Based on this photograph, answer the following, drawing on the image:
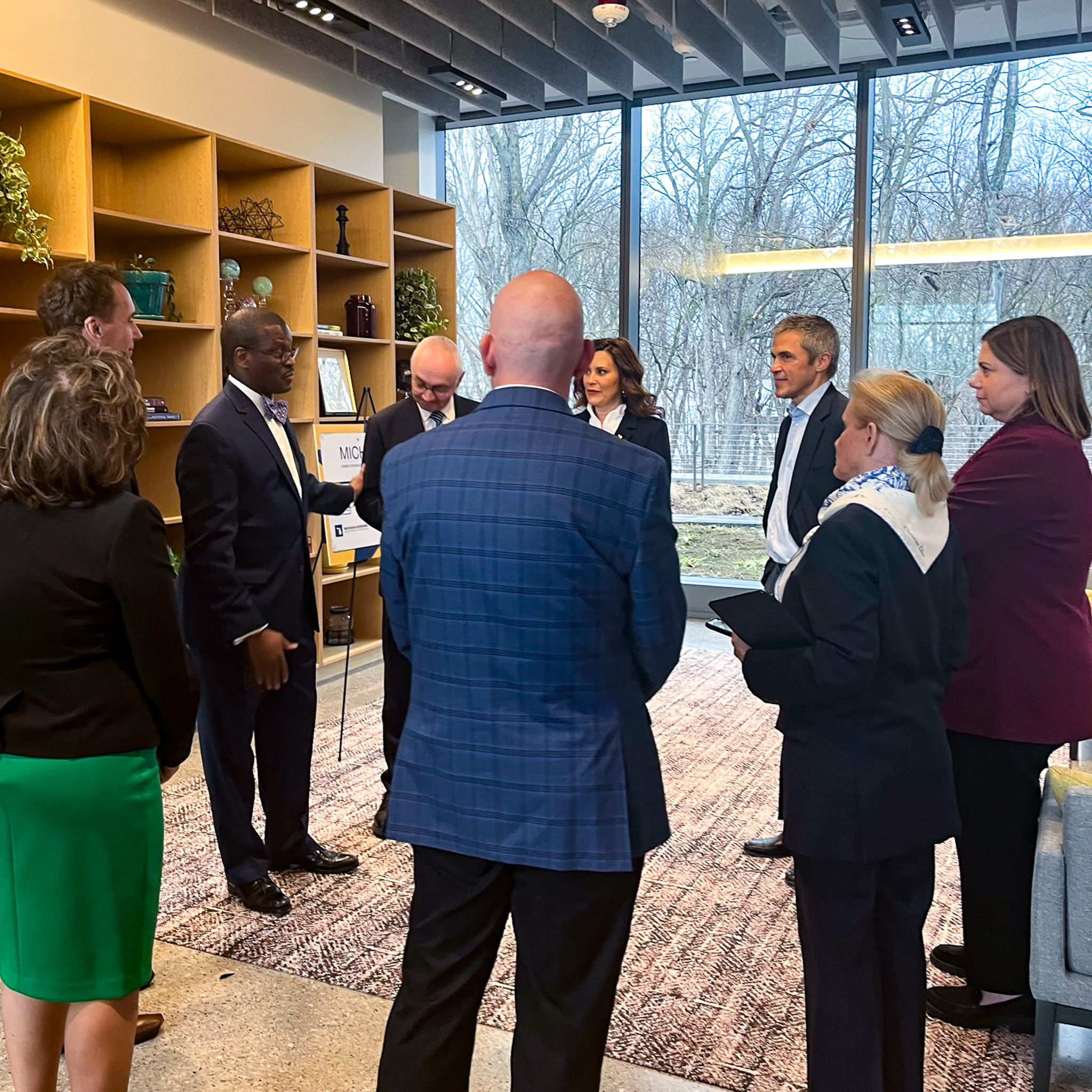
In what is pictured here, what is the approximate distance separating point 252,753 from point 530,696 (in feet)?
5.91

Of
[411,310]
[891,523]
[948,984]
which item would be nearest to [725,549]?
[411,310]

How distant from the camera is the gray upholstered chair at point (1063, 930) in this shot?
2.13m

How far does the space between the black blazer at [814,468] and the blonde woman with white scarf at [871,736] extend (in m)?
1.37

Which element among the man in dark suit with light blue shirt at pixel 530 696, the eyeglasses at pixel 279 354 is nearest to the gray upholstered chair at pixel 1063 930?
the man in dark suit with light blue shirt at pixel 530 696

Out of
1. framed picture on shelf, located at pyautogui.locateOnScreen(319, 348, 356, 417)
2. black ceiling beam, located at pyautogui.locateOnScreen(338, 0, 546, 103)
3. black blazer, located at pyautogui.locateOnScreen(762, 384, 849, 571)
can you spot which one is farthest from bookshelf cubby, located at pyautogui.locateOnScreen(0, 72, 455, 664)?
black blazer, located at pyautogui.locateOnScreen(762, 384, 849, 571)

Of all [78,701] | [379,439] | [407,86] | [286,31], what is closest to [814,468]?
[379,439]

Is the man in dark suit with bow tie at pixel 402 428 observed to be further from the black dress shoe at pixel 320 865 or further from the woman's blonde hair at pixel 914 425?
the woman's blonde hair at pixel 914 425

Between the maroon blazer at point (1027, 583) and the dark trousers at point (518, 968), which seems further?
the maroon blazer at point (1027, 583)

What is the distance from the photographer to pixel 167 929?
121 inches

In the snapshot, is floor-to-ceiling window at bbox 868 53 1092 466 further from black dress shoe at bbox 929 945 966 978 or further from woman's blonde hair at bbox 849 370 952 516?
woman's blonde hair at bbox 849 370 952 516

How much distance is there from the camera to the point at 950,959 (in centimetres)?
282

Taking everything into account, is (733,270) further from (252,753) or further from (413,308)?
(252,753)

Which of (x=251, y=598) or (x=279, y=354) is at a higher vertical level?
(x=279, y=354)

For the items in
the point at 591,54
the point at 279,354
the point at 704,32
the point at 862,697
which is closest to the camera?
the point at 862,697
